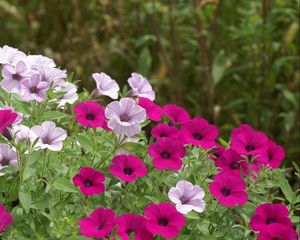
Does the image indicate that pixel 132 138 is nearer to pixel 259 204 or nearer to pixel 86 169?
pixel 86 169

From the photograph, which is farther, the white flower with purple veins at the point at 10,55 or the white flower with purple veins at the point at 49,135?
the white flower with purple veins at the point at 10,55

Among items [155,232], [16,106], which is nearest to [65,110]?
[16,106]

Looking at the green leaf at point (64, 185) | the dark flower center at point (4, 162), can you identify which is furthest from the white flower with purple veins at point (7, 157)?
the green leaf at point (64, 185)

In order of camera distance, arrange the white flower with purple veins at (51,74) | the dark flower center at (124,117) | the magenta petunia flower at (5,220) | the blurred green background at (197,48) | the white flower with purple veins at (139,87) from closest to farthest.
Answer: the magenta petunia flower at (5,220) → the dark flower center at (124,117) → the white flower with purple veins at (51,74) → the white flower with purple veins at (139,87) → the blurred green background at (197,48)

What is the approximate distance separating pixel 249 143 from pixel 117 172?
358mm

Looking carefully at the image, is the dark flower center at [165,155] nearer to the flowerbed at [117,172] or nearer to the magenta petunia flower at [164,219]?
the flowerbed at [117,172]

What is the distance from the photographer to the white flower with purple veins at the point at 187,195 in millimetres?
1513

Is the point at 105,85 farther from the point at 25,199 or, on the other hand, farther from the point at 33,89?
the point at 25,199

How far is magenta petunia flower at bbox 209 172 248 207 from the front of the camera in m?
1.53

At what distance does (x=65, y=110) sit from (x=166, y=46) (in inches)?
68.7

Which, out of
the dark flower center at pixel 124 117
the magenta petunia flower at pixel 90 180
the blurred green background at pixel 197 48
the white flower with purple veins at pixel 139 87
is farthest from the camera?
the blurred green background at pixel 197 48

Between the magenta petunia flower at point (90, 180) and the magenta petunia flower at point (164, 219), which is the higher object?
the magenta petunia flower at point (90, 180)

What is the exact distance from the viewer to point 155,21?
311 centimetres

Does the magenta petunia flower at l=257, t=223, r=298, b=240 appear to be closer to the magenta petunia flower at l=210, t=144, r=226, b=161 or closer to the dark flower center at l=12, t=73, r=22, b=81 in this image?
the magenta petunia flower at l=210, t=144, r=226, b=161
